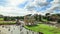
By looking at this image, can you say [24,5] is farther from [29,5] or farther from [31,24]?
[31,24]

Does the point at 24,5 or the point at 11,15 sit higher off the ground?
the point at 24,5

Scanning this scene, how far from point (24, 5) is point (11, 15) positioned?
34cm

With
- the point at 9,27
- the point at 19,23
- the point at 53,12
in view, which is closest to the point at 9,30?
the point at 9,27

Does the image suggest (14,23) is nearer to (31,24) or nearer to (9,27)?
(9,27)

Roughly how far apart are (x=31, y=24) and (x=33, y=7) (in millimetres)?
353

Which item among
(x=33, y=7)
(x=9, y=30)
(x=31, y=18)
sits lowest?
(x=9, y=30)

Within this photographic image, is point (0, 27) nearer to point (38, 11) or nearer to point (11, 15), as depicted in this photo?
point (11, 15)

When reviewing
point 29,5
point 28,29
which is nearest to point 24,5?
point 29,5

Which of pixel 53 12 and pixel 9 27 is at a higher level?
pixel 53 12

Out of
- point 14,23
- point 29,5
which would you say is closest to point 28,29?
point 14,23

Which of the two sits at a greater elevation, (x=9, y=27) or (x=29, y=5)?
(x=29, y=5)

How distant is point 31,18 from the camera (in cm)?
294

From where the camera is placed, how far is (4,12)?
2889 mm

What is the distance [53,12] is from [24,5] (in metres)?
0.62
